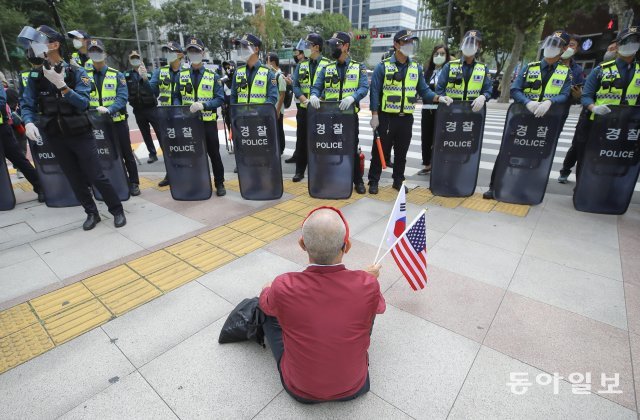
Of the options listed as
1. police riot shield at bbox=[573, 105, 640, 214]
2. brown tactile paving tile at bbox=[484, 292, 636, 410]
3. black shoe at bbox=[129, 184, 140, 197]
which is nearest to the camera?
brown tactile paving tile at bbox=[484, 292, 636, 410]

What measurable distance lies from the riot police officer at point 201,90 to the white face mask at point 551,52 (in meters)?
4.35

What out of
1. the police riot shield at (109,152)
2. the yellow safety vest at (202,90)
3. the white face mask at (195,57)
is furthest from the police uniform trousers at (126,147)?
the white face mask at (195,57)

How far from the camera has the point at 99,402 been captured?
2033mm

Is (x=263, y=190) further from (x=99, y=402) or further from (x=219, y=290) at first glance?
(x=99, y=402)

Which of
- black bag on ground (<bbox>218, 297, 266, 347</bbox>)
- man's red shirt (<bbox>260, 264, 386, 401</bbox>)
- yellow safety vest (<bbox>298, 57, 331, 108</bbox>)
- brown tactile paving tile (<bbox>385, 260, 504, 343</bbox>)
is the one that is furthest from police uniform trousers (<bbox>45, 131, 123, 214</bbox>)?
brown tactile paving tile (<bbox>385, 260, 504, 343</bbox>)

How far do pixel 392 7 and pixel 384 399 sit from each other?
8935 centimetres

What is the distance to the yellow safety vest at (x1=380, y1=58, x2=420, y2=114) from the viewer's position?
4883mm

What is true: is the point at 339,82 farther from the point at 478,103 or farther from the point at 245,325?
the point at 245,325

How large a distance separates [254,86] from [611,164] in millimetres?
4876

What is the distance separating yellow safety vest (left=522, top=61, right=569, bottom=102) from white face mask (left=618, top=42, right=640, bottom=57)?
619mm

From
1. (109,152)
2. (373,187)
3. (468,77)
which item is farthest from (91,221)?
(468,77)

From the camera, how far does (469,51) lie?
189 inches

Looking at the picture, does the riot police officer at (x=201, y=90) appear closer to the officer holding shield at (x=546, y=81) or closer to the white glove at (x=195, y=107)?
the white glove at (x=195, y=107)

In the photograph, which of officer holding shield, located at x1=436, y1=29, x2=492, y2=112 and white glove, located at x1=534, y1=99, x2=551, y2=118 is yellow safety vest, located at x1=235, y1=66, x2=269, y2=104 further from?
white glove, located at x1=534, y1=99, x2=551, y2=118
